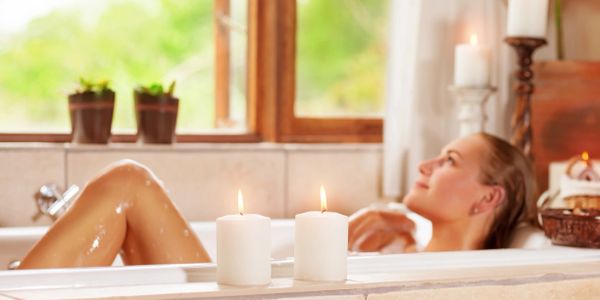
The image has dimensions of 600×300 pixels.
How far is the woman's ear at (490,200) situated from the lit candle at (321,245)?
2.88ft

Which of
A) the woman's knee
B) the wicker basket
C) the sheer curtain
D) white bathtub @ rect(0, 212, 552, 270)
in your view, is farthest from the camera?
the sheer curtain

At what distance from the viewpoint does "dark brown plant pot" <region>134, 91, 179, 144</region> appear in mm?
2553

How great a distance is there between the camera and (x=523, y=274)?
54.2 inches

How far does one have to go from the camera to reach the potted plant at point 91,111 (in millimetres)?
2488

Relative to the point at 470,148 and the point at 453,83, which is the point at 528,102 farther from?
the point at 470,148

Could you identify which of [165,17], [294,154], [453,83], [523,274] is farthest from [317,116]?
[523,274]

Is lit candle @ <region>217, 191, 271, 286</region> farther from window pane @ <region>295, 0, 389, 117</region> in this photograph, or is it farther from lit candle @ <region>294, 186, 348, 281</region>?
window pane @ <region>295, 0, 389, 117</region>

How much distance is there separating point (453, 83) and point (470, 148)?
696 millimetres

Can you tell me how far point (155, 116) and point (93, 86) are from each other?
18cm

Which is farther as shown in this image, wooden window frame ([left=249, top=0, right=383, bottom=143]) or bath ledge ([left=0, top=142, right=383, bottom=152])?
wooden window frame ([left=249, top=0, right=383, bottom=143])

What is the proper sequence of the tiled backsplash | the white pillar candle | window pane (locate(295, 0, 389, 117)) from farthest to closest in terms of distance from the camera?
window pane (locate(295, 0, 389, 117)) < the white pillar candle < the tiled backsplash

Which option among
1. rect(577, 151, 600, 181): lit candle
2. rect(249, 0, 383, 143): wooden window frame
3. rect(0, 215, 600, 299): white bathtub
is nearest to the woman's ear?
rect(577, 151, 600, 181): lit candle

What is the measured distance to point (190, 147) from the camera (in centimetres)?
260

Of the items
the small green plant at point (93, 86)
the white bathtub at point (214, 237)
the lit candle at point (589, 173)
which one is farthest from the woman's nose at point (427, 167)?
the small green plant at point (93, 86)
